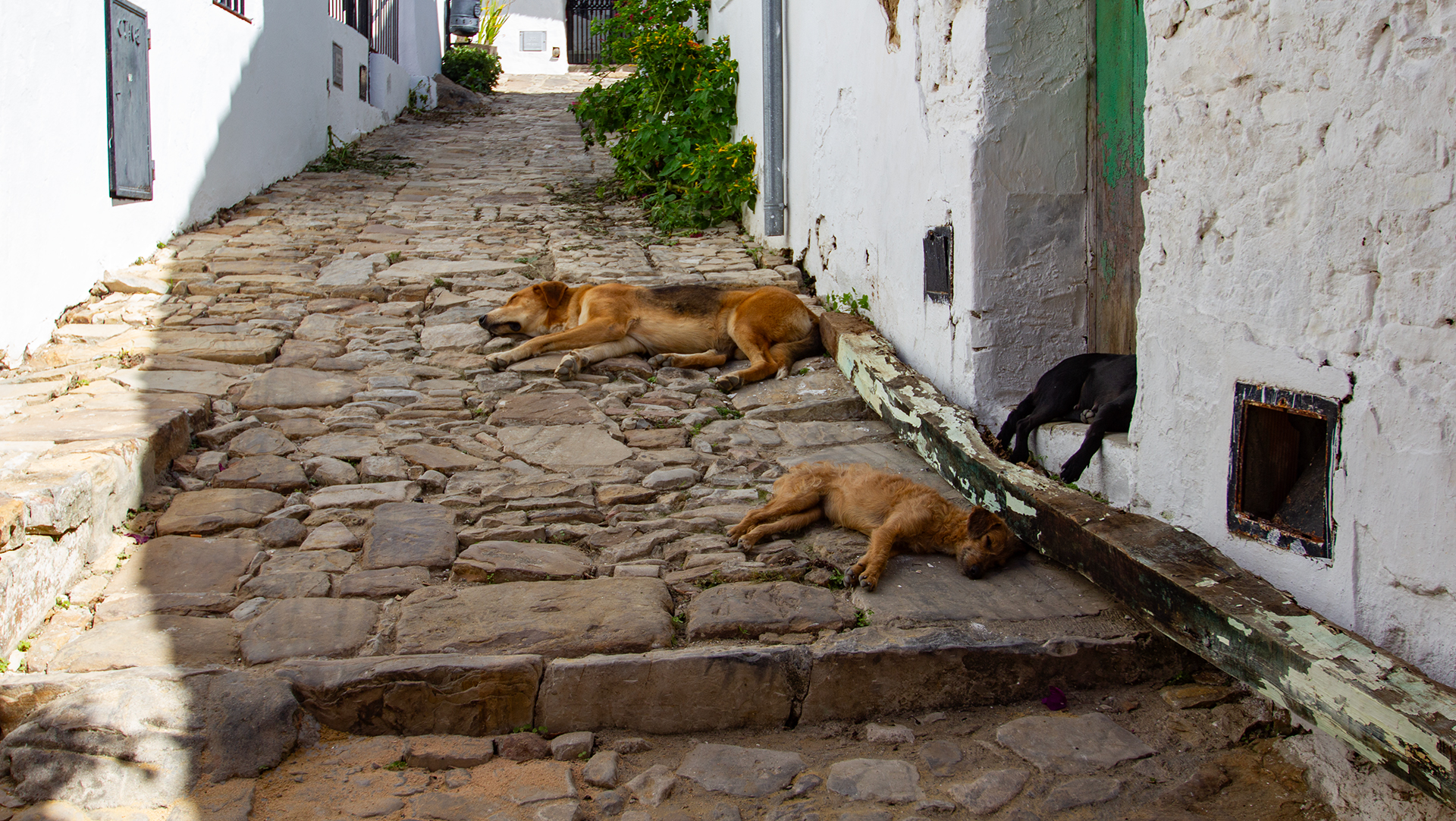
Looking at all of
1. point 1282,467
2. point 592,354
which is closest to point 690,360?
point 592,354

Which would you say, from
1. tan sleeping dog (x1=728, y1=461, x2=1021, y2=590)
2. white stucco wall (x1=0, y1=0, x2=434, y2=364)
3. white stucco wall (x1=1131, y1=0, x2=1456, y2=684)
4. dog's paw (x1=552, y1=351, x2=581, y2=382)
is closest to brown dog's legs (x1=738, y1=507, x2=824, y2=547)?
tan sleeping dog (x1=728, y1=461, x2=1021, y2=590)

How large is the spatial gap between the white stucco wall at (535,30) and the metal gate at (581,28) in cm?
24

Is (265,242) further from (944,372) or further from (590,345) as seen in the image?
(944,372)

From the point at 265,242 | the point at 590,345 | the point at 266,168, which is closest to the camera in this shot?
the point at 590,345

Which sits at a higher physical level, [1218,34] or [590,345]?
[1218,34]

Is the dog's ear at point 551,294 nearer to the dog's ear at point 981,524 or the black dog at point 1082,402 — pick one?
the black dog at point 1082,402

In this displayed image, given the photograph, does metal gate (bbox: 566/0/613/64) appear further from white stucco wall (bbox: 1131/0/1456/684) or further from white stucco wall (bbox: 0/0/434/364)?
white stucco wall (bbox: 1131/0/1456/684)

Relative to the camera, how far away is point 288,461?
419 cm

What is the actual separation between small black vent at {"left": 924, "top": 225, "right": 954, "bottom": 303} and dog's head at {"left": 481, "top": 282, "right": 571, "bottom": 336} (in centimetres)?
255

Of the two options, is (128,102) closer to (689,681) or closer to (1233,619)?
(689,681)

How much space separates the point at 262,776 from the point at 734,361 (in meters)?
4.14

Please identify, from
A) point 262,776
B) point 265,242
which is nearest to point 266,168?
point 265,242

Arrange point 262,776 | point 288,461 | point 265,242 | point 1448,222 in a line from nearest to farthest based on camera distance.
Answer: point 1448,222
point 262,776
point 288,461
point 265,242

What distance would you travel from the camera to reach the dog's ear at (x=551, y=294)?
6234 mm
